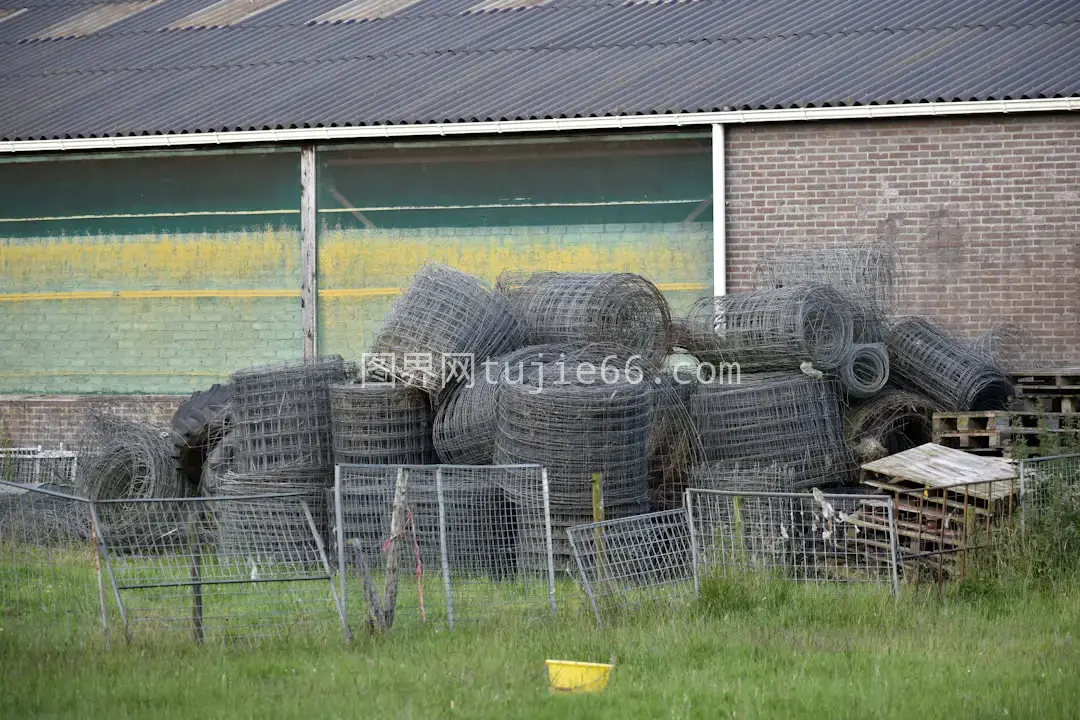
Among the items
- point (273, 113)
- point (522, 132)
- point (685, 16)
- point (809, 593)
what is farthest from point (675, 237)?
point (809, 593)

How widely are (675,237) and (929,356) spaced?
13.4 feet

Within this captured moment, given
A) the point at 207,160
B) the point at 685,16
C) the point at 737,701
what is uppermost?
the point at 685,16

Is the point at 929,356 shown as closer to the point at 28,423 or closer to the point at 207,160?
the point at 207,160

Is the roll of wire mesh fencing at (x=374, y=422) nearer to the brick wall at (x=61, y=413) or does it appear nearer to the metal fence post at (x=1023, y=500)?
the metal fence post at (x=1023, y=500)

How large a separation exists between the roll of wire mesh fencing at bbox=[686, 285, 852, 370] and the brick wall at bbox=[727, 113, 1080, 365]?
3.44m

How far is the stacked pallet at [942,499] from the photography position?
9328 millimetres

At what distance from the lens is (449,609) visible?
324 inches

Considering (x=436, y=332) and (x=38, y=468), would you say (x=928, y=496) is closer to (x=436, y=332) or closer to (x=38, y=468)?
(x=436, y=332)

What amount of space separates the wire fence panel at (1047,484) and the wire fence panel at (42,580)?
19.9 ft

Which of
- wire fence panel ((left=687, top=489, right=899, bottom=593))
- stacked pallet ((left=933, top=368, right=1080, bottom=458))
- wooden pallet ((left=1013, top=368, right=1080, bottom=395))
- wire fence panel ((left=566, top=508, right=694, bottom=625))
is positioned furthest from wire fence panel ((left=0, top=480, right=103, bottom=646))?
wooden pallet ((left=1013, top=368, right=1080, bottom=395))

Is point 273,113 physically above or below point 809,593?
above

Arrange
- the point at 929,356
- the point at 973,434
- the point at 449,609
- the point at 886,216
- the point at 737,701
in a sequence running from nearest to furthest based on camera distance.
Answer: the point at 737,701
the point at 449,609
the point at 973,434
the point at 929,356
the point at 886,216

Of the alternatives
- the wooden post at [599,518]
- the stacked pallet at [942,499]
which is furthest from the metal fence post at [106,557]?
the stacked pallet at [942,499]

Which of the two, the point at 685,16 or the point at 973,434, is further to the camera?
the point at 685,16
